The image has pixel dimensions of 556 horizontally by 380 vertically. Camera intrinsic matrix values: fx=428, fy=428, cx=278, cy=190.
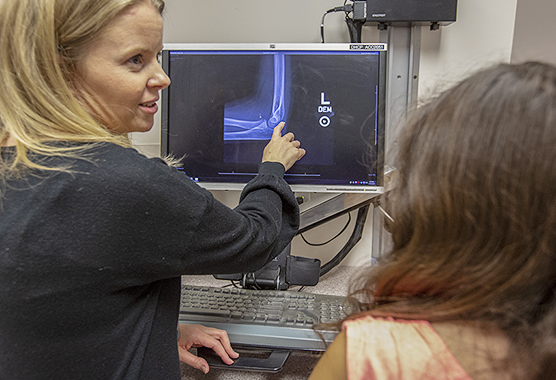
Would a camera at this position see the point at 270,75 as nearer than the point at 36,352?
No

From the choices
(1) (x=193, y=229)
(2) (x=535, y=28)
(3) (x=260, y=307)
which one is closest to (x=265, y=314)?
(3) (x=260, y=307)

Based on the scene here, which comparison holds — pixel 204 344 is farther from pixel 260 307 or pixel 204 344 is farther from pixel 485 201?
pixel 485 201

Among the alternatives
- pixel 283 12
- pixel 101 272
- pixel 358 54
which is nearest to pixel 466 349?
pixel 101 272

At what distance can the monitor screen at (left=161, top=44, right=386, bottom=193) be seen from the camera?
1.13 metres

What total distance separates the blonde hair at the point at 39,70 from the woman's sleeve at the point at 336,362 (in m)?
0.42

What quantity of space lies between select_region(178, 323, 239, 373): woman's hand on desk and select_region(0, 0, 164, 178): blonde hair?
1.46ft

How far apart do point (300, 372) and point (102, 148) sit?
612 mm

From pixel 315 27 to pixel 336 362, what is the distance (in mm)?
1097

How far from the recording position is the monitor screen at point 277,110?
113 centimetres

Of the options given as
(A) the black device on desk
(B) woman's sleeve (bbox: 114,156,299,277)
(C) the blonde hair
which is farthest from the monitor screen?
(C) the blonde hair

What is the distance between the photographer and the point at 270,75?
45.8 inches

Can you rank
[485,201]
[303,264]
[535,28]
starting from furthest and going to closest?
[535,28] < [303,264] < [485,201]

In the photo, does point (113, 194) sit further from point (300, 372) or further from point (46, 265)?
point (300, 372)

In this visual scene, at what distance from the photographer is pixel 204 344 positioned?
2.80ft
